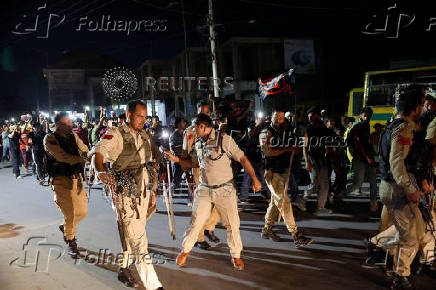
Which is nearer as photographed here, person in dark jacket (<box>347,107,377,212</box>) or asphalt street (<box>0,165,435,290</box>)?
asphalt street (<box>0,165,435,290</box>)

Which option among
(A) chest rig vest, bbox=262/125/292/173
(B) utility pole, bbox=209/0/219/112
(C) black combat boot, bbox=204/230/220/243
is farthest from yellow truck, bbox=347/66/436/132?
(C) black combat boot, bbox=204/230/220/243

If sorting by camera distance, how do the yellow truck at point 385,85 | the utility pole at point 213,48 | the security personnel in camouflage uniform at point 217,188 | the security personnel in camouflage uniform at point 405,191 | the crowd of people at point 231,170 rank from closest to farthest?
1. the security personnel in camouflage uniform at point 405,191
2. the crowd of people at point 231,170
3. the security personnel in camouflage uniform at point 217,188
4. the yellow truck at point 385,85
5. the utility pole at point 213,48

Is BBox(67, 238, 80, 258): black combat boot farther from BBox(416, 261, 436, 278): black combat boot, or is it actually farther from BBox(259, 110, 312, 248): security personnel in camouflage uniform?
BBox(416, 261, 436, 278): black combat boot

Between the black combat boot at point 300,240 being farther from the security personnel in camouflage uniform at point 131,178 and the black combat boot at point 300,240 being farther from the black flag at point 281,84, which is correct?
the black flag at point 281,84

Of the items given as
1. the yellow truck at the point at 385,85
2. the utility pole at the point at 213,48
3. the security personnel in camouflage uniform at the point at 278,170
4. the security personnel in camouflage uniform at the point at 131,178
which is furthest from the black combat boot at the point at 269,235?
the utility pole at the point at 213,48

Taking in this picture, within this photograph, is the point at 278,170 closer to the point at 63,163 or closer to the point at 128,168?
the point at 128,168

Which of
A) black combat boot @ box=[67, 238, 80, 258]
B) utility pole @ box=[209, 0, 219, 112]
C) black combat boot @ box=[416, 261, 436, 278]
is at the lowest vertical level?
black combat boot @ box=[416, 261, 436, 278]

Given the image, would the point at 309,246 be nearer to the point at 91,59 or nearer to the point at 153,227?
the point at 153,227

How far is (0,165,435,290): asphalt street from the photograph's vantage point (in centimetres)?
411

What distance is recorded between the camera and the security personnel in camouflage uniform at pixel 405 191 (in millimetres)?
3541

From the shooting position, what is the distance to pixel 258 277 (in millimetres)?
4203

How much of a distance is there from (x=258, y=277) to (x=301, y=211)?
306cm

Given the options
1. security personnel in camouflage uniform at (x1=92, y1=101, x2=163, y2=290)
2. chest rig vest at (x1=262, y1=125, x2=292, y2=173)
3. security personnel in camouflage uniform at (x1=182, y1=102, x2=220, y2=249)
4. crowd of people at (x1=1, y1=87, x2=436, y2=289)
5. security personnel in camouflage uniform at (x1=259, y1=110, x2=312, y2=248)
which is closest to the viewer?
crowd of people at (x1=1, y1=87, x2=436, y2=289)

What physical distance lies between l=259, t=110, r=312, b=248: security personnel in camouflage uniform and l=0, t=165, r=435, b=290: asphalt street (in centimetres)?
26
